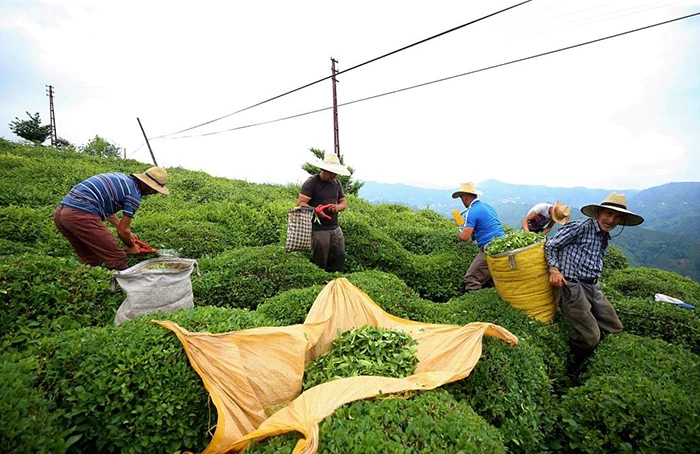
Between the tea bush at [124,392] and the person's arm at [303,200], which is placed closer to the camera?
the tea bush at [124,392]

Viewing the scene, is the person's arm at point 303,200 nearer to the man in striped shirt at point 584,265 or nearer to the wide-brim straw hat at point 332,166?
the wide-brim straw hat at point 332,166

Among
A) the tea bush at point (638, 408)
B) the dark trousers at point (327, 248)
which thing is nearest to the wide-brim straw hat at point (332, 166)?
the dark trousers at point (327, 248)

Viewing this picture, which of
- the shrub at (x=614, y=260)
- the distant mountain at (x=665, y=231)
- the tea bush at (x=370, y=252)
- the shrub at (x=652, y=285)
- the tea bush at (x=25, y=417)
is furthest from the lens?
the distant mountain at (x=665, y=231)

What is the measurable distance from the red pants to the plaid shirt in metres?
5.18

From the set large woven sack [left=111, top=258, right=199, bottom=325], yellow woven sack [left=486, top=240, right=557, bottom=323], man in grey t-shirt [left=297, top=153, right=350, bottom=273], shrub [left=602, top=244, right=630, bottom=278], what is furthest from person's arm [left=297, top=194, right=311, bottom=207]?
shrub [left=602, top=244, right=630, bottom=278]

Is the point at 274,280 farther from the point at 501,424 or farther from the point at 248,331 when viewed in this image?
the point at 501,424

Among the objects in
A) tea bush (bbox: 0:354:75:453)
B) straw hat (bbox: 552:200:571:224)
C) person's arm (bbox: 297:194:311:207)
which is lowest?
tea bush (bbox: 0:354:75:453)

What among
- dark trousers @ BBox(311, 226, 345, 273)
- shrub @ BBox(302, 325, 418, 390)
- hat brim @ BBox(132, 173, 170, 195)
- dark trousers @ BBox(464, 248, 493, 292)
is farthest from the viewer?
dark trousers @ BBox(464, 248, 493, 292)

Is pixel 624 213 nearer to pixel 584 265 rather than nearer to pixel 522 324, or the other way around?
pixel 584 265

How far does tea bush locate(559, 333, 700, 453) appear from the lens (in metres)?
2.63

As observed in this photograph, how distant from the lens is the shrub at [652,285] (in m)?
5.98

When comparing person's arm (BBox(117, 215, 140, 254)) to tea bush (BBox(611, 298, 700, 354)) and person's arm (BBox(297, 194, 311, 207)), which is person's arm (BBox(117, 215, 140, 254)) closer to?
person's arm (BBox(297, 194, 311, 207))

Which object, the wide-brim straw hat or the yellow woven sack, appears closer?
the yellow woven sack

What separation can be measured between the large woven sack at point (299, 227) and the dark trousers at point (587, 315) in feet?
11.1
